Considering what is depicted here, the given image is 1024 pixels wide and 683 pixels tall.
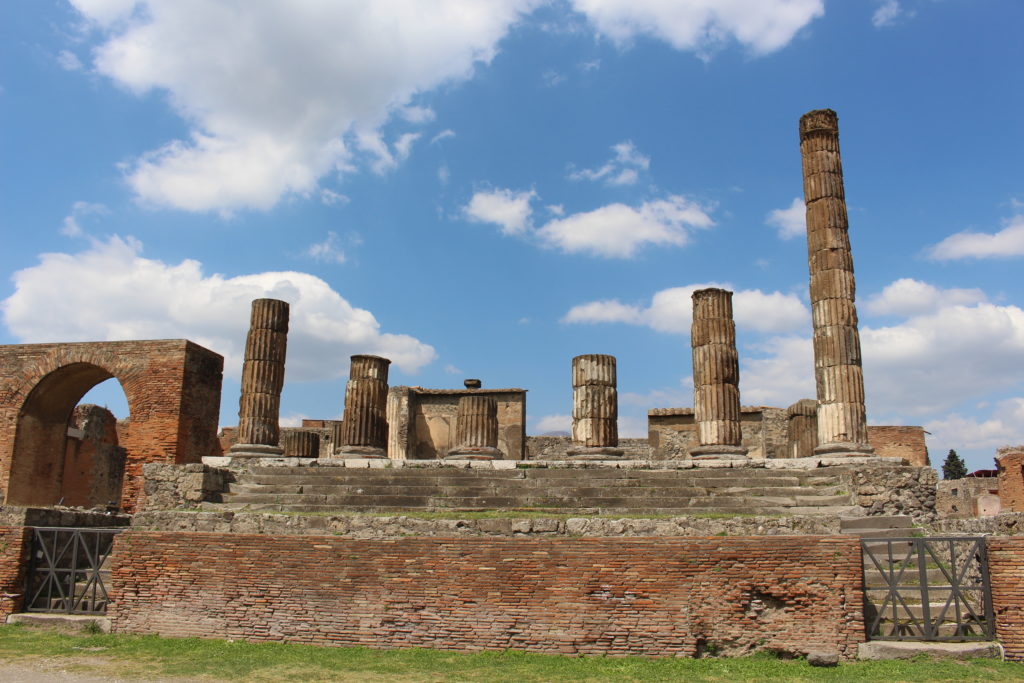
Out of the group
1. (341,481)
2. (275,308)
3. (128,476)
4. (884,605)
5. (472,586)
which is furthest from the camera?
(128,476)

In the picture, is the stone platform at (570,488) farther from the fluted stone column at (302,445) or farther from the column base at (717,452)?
the fluted stone column at (302,445)

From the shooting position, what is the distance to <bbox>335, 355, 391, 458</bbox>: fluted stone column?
1468cm

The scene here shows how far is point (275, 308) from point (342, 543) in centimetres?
802

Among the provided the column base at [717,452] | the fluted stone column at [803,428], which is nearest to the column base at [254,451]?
the column base at [717,452]

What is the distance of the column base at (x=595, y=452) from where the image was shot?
14.1 meters

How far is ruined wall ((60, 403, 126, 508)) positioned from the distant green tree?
168 ft

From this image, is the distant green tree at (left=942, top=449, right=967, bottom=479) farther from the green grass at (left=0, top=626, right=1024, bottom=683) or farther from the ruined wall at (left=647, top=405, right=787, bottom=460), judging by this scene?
the green grass at (left=0, top=626, right=1024, bottom=683)

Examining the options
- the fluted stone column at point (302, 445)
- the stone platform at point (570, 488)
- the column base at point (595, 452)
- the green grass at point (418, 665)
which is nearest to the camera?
the green grass at point (418, 665)

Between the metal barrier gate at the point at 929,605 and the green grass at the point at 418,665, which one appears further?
the metal barrier gate at the point at 929,605

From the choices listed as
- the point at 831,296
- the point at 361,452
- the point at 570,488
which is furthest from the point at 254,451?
the point at 831,296

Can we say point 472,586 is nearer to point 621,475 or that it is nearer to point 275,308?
point 621,475

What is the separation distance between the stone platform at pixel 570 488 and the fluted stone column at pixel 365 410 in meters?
2.29

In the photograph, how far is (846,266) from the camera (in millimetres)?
14219

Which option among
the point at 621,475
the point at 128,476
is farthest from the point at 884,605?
the point at 128,476
